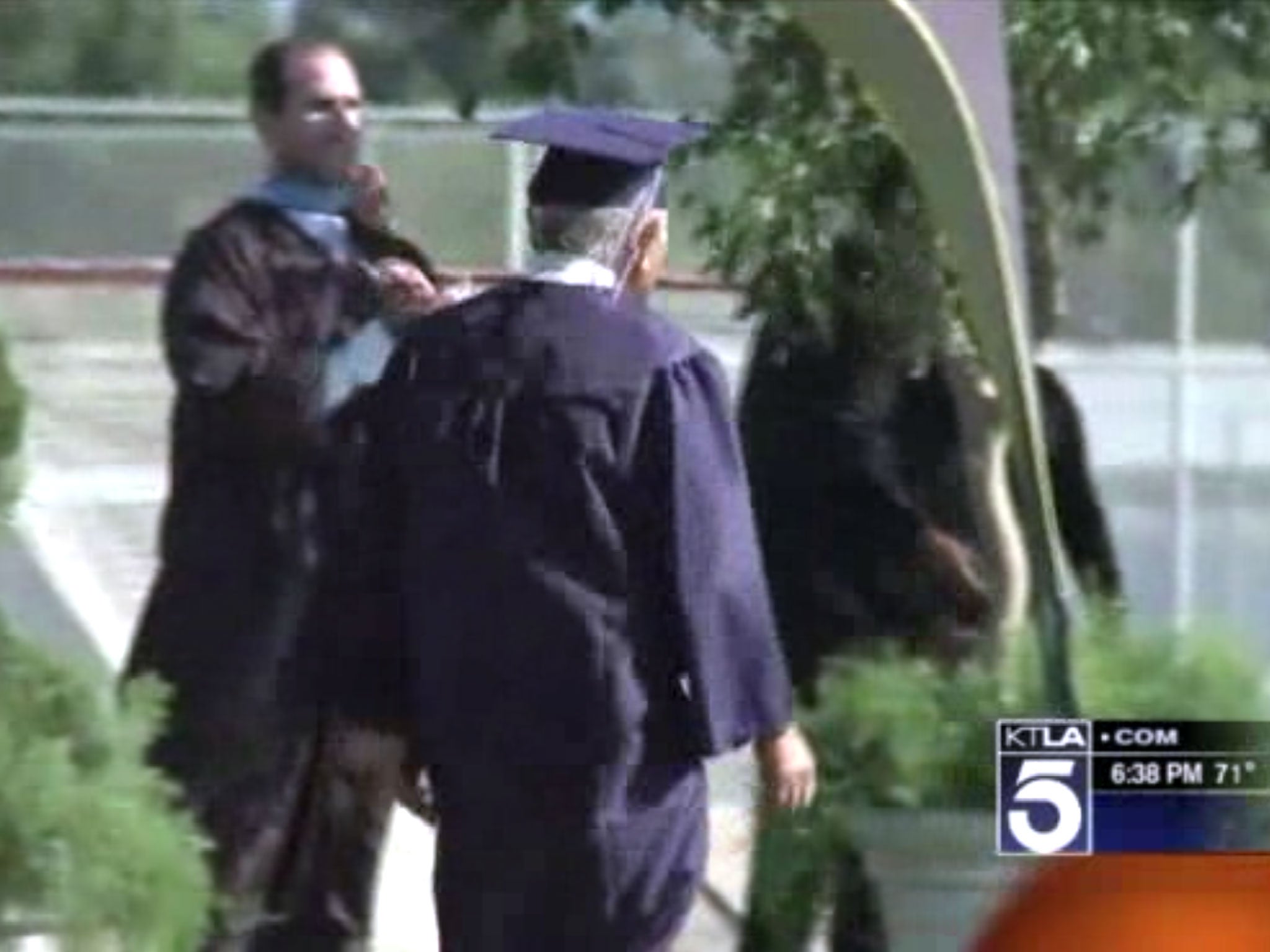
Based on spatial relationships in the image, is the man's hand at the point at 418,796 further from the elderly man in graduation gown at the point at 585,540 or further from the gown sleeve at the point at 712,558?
the gown sleeve at the point at 712,558

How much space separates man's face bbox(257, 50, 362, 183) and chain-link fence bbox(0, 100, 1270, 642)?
3cm

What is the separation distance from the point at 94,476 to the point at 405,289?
40 cm

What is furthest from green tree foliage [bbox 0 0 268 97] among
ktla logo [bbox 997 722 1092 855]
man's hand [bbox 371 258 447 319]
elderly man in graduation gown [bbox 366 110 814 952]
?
ktla logo [bbox 997 722 1092 855]

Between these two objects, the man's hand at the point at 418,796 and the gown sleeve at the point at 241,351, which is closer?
the gown sleeve at the point at 241,351

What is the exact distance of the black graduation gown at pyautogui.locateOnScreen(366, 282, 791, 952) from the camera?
12.0 feet

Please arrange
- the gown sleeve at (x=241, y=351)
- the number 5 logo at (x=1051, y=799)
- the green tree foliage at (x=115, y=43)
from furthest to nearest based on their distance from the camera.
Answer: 1. the number 5 logo at (x=1051, y=799)
2. the gown sleeve at (x=241, y=351)
3. the green tree foliage at (x=115, y=43)

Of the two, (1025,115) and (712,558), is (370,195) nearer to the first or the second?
(712,558)

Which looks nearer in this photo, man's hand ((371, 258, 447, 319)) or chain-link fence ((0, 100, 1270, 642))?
chain-link fence ((0, 100, 1270, 642))

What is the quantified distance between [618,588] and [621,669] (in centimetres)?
9

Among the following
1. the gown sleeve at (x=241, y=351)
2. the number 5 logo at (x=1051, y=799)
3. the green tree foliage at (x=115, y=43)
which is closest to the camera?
the green tree foliage at (x=115, y=43)

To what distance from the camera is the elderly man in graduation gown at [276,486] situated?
3574mm

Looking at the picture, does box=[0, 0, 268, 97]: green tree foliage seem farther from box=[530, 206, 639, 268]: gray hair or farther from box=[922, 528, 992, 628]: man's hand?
box=[922, 528, 992, 628]: man's hand

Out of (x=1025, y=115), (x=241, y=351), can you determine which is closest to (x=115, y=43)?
(x=241, y=351)

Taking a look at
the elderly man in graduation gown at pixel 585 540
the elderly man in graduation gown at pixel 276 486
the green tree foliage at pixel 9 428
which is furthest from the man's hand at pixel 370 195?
the green tree foliage at pixel 9 428
